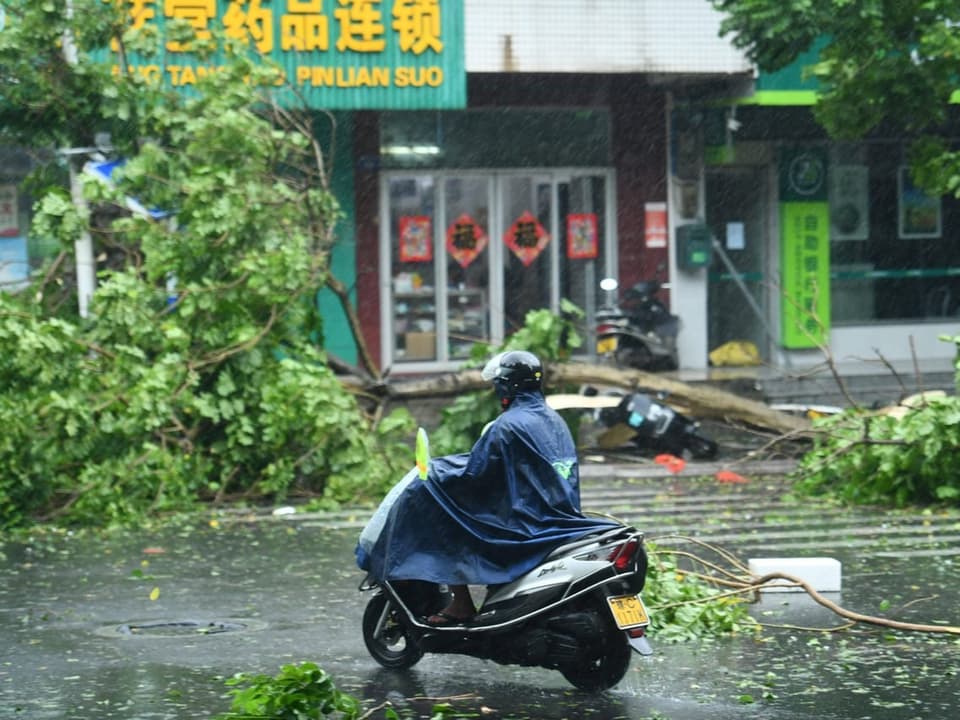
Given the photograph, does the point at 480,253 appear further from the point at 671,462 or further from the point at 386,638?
the point at 386,638

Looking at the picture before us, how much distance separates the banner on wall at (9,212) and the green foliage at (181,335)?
680 cm

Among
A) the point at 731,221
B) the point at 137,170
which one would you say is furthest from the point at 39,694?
the point at 731,221

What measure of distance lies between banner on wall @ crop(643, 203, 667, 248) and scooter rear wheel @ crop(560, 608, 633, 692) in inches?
674

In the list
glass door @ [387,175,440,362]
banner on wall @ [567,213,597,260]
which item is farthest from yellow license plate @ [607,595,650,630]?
banner on wall @ [567,213,597,260]

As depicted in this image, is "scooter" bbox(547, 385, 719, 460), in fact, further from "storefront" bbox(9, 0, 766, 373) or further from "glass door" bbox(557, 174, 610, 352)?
"glass door" bbox(557, 174, 610, 352)

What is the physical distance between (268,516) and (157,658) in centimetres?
502

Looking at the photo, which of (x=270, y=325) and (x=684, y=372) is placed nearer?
(x=270, y=325)

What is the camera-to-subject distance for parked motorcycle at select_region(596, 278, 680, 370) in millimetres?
21047

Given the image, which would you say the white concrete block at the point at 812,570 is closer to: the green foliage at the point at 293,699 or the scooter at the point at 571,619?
the scooter at the point at 571,619

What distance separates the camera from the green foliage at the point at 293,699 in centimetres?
586

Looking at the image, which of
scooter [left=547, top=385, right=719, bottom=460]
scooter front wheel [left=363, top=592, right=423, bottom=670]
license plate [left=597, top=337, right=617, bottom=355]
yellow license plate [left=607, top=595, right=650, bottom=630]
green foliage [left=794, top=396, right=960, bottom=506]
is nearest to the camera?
yellow license plate [left=607, top=595, right=650, bottom=630]

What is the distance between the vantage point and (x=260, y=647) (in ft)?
25.6

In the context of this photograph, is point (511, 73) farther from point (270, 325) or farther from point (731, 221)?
point (270, 325)

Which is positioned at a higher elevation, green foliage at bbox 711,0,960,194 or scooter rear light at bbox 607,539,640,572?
green foliage at bbox 711,0,960,194
